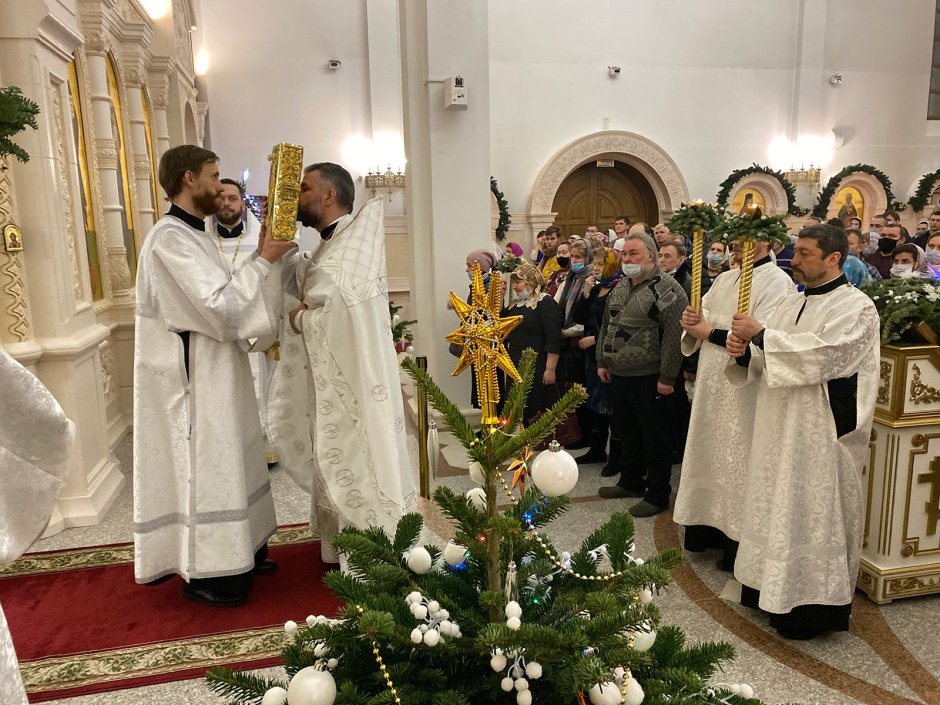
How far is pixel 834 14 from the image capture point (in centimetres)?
1319

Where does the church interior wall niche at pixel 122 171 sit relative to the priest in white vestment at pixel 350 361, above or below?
above

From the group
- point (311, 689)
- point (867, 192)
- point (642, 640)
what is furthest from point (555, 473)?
point (867, 192)

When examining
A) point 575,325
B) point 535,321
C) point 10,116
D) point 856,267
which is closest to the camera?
point 10,116

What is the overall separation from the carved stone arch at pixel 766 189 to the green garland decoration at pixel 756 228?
1032cm

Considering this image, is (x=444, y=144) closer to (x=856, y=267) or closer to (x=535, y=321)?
(x=535, y=321)

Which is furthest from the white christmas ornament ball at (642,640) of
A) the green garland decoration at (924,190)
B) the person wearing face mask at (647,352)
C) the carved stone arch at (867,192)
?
the green garland decoration at (924,190)

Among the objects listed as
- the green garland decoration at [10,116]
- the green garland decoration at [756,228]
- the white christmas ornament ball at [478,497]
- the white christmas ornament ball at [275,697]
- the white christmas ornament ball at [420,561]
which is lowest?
the white christmas ornament ball at [275,697]

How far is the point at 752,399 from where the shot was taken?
3.72 meters

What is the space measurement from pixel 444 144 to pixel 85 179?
3.09 m

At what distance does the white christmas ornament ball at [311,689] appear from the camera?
3.88 ft

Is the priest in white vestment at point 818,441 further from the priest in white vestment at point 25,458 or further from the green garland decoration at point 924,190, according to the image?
the green garland decoration at point 924,190

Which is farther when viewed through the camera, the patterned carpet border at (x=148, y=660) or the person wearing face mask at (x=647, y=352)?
the person wearing face mask at (x=647, y=352)

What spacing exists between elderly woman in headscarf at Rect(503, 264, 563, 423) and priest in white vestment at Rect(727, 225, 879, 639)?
80.9 inches

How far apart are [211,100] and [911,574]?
11.0 meters
